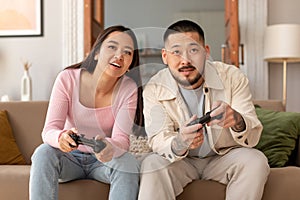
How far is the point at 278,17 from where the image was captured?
12.9 feet

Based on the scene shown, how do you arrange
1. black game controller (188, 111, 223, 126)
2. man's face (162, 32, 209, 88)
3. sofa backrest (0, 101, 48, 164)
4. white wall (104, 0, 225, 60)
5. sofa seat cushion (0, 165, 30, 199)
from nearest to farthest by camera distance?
black game controller (188, 111, 223, 126) → man's face (162, 32, 209, 88) → sofa seat cushion (0, 165, 30, 199) → sofa backrest (0, 101, 48, 164) → white wall (104, 0, 225, 60)

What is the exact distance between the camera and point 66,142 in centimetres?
162

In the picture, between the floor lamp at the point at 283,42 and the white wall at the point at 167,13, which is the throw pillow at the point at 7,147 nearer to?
the floor lamp at the point at 283,42

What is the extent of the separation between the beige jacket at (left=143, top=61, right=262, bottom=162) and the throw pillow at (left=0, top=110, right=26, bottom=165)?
803 millimetres

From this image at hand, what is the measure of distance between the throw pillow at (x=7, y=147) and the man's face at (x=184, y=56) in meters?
0.98

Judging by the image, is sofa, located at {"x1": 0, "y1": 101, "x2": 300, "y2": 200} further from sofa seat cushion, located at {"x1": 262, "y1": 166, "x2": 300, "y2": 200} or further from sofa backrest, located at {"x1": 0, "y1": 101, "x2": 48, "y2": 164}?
sofa backrest, located at {"x1": 0, "y1": 101, "x2": 48, "y2": 164}

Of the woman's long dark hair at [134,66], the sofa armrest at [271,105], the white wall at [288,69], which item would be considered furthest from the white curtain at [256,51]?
the woman's long dark hair at [134,66]

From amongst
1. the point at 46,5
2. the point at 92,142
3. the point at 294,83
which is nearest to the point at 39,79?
the point at 46,5

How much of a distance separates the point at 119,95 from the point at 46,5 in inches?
99.5

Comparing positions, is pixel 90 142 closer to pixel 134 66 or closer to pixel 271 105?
pixel 134 66

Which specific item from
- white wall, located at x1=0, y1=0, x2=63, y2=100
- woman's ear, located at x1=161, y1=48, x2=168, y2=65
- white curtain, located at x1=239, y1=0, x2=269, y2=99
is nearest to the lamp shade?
white curtain, located at x1=239, y1=0, x2=269, y2=99

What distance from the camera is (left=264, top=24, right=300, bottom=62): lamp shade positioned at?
347 centimetres

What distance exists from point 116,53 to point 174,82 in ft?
0.75

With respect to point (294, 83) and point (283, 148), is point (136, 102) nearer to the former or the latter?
point (283, 148)
